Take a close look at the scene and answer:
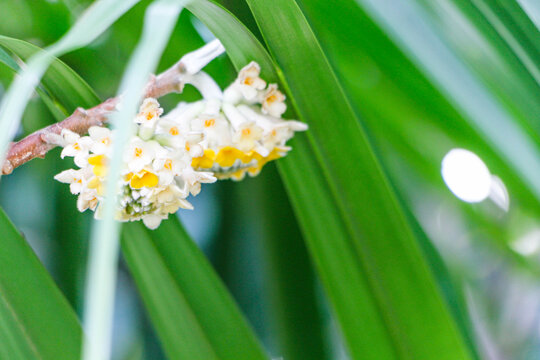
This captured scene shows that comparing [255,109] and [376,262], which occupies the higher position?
[255,109]

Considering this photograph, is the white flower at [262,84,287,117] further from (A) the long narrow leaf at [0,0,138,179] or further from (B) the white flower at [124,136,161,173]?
(A) the long narrow leaf at [0,0,138,179]

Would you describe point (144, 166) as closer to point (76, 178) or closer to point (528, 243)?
point (76, 178)

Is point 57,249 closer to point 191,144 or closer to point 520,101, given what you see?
point 191,144

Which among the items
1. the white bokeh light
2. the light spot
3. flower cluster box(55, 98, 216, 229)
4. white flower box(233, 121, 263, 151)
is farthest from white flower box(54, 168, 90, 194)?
the light spot

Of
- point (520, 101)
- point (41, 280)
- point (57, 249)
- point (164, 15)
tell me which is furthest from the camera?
point (57, 249)

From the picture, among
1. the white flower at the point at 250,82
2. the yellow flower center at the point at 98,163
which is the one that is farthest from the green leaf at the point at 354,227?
the yellow flower center at the point at 98,163

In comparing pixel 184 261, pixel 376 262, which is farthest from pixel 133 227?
pixel 376 262

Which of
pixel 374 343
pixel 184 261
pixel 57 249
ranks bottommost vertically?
pixel 374 343
